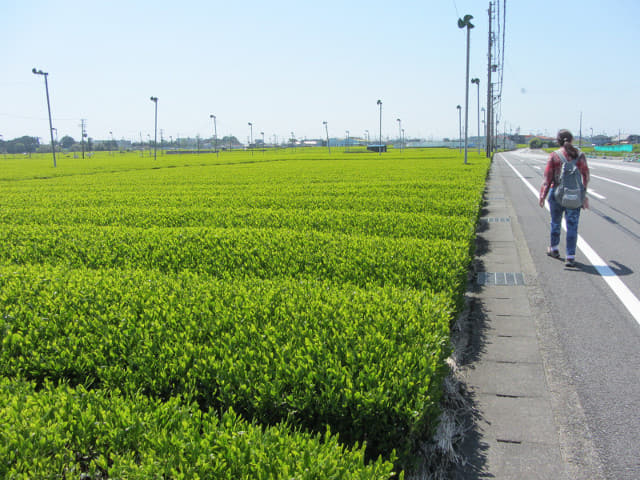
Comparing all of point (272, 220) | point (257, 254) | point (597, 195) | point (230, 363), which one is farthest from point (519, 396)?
point (597, 195)

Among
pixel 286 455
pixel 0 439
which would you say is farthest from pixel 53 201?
pixel 286 455

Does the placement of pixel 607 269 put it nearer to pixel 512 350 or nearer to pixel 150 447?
pixel 512 350

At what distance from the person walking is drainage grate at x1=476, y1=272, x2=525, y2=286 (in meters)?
0.97

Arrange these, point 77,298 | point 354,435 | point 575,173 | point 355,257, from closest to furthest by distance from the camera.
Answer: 1. point 354,435
2. point 77,298
3. point 355,257
4. point 575,173

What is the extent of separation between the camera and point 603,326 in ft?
14.9

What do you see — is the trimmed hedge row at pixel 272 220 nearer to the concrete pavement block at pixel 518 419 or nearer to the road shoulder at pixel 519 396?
the road shoulder at pixel 519 396

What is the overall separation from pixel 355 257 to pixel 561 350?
2.30m

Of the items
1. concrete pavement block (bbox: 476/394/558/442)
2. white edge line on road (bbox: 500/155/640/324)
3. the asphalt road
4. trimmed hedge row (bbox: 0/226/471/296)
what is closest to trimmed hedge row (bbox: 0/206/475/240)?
trimmed hedge row (bbox: 0/226/471/296)

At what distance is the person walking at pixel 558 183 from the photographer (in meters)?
6.80

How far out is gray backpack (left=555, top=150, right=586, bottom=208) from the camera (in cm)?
684

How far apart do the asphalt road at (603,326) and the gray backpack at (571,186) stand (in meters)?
0.94

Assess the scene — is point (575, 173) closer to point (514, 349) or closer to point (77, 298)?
point (514, 349)

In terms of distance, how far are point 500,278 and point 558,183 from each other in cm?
199

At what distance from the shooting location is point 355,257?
17.7 feet
